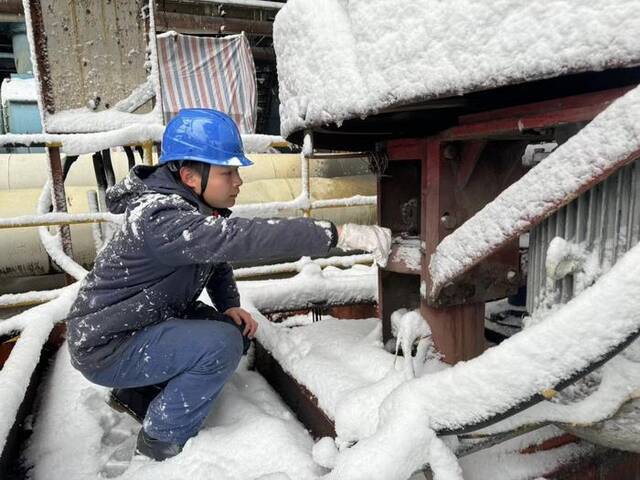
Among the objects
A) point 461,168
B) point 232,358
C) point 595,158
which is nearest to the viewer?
point 595,158

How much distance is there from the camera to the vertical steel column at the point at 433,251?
5.16ft

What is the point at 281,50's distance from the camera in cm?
150

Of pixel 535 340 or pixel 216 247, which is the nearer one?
pixel 535 340

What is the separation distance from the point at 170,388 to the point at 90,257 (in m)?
4.60

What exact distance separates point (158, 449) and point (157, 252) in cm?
67

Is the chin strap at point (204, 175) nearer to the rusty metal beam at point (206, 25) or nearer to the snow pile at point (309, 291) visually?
the snow pile at point (309, 291)

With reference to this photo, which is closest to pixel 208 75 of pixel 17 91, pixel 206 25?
pixel 206 25

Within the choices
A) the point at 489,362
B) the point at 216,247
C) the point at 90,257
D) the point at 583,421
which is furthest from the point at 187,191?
the point at 90,257

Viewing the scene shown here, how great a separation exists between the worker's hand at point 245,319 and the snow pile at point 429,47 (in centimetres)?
97

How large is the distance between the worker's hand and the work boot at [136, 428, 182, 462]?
1.89 feet

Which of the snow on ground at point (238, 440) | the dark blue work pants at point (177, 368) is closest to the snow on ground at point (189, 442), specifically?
the snow on ground at point (238, 440)

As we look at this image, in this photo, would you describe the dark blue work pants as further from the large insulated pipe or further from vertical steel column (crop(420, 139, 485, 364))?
the large insulated pipe

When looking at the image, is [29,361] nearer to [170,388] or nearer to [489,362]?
[170,388]

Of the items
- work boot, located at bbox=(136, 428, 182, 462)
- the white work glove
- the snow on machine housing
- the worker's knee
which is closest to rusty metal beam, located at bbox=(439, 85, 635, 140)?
the snow on machine housing
